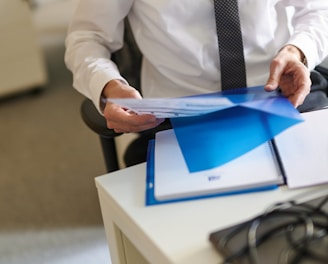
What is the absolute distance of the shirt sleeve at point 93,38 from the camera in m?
1.11

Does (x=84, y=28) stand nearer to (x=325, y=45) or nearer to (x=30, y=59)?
(x=325, y=45)

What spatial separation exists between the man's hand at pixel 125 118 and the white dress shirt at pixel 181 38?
7cm

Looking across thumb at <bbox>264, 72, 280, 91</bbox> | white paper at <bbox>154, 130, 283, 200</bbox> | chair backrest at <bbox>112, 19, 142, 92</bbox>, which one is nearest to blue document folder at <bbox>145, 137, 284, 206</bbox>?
white paper at <bbox>154, 130, 283, 200</bbox>

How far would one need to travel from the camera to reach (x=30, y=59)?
106 inches

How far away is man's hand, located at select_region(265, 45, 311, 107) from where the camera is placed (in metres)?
0.92

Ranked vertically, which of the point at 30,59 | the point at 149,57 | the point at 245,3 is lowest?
the point at 30,59

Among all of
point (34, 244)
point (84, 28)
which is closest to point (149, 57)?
point (84, 28)

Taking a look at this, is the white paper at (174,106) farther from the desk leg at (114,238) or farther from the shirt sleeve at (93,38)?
the shirt sleeve at (93,38)

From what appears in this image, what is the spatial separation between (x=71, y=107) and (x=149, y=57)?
5.04 feet

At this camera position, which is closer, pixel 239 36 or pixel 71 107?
pixel 239 36

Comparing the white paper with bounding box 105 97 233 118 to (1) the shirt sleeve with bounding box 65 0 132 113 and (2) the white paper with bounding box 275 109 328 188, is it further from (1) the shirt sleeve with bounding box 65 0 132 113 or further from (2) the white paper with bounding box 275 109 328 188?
(1) the shirt sleeve with bounding box 65 0 132 113

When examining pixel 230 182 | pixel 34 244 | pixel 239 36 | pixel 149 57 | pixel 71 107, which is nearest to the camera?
pixel 230 182

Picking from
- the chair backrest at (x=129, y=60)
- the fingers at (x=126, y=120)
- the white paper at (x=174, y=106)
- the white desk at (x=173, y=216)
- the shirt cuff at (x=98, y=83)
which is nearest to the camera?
the white desk at (x=173, y=216)

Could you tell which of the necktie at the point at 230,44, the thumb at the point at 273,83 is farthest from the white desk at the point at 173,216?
the necktie at the point at 230,44
